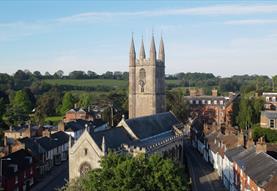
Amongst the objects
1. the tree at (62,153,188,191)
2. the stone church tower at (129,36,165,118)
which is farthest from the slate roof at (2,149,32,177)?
the stone church tower at (129,36,165,118)

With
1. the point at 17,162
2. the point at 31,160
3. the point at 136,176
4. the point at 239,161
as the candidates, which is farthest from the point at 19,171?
the point at 239,161

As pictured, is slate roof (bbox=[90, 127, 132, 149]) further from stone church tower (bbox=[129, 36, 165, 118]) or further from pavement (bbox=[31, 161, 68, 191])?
stone church tower (bbox=[129, 36, 165, 118])

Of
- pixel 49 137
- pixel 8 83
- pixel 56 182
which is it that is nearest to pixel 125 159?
pixel 56 182

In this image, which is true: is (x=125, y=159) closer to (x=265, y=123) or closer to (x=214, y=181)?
(x=214, y=181)

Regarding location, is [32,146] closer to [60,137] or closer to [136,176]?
[60,137]

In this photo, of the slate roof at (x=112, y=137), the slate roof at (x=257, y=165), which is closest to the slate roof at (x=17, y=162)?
the slate roof at (x=112, y=137)
